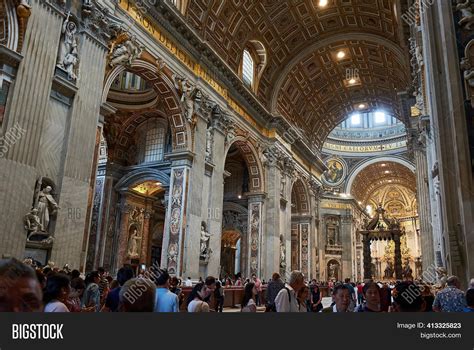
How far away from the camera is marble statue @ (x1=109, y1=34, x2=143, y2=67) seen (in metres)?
9.97

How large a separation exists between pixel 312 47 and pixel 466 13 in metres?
14.0

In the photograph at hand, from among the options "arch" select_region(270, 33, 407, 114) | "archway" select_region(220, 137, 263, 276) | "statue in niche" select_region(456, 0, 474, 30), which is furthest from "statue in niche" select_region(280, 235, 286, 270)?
"statue in niche" select_region(456, 0, 474, 30)

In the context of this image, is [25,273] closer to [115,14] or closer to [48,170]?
[48,170]

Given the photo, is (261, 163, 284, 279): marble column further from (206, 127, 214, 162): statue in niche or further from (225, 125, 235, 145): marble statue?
(206, 127, 214, 162): statue in niche

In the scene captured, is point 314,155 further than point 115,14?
Yes

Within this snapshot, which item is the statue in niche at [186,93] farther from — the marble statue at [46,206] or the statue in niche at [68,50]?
the marble statue at [46,206]

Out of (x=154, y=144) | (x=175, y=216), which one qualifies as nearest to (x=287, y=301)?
(x=175, y=216)

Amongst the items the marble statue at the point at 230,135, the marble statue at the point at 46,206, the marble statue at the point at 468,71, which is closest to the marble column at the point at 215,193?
the marble statue at the point at 230,135

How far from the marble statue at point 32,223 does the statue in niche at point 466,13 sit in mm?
8069

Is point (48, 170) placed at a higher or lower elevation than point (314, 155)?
lower

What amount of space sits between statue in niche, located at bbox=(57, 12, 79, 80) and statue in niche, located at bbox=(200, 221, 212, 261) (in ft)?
21.6

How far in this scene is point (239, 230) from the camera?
64.3 feet

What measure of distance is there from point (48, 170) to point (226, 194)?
1282cm

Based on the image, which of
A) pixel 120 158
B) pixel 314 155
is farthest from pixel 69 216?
pixel 314 155
